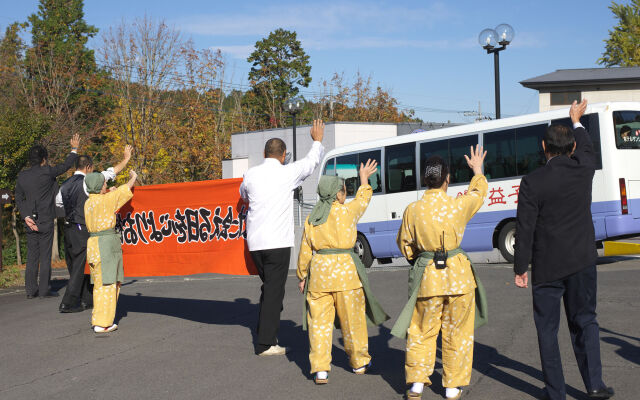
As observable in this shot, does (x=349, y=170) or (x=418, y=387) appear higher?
(x=349, y=170)

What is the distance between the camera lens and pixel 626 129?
1272 centimetres

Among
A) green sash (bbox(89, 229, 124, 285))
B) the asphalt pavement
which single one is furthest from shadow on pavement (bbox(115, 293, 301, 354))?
green sash (bbox(89, 229, 124, 285))

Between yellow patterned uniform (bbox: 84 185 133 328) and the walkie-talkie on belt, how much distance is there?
425 centimetres

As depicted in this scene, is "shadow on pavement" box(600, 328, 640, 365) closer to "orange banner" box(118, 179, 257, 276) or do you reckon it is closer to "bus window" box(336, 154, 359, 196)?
"orange banner" box(118, 179, 257, 276)

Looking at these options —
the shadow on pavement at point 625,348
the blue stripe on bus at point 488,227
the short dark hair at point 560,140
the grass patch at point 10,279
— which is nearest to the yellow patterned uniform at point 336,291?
the short dark hair at point 560,140

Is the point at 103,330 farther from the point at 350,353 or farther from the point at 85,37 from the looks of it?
the point at 85,37

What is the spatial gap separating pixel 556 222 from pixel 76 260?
6.50 m

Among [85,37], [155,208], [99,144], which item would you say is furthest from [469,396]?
[85,37]

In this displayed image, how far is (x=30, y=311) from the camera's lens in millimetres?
9320

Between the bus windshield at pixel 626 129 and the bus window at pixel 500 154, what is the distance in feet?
6.79

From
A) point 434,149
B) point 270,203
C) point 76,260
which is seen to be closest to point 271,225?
point 270,203

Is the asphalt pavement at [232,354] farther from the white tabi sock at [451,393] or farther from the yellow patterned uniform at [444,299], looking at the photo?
the yellow patterned uniform at [444,299]

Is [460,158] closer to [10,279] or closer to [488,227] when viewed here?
[488,227]

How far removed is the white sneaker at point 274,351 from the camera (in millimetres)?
6352
